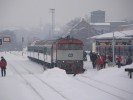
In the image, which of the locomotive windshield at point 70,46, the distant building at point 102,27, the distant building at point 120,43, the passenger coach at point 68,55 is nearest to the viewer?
the passenger coach at point 68,55

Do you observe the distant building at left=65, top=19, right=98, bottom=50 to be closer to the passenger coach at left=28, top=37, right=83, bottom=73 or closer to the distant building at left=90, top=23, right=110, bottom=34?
the distant building at left=90, top=23, right=110, bottom=34

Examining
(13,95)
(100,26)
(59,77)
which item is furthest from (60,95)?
(100,26)

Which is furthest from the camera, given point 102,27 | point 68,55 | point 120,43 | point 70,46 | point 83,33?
point 102,27

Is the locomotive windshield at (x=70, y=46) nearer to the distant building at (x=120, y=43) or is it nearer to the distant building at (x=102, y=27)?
the distant building at (x=120, y=43)

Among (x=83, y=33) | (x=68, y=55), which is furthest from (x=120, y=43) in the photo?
(x=83, y=33)

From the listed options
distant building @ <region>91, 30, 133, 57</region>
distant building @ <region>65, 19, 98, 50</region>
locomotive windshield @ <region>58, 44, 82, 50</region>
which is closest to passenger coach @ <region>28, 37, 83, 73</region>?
locomotive windshield @ <region>58, 44, 82, 50</region>

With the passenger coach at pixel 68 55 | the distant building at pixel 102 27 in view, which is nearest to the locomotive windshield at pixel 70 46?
the passenger coach at pixel 68 55

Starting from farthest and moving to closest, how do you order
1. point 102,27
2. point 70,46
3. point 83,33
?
point 102,27 → point 83,33 → point 70,46

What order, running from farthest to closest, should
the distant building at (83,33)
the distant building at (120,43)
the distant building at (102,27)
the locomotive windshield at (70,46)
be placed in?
the distant building at (102,27), the distant building at (83,33), the distant building at (120,43), the locomotive windshield at (70,46)

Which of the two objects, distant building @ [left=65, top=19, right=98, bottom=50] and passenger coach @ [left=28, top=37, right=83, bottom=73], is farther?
distant building @ [left=65, top=19, right=98, bottom=50]

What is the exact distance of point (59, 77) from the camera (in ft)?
94.5

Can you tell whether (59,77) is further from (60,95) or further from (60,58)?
(60,95)

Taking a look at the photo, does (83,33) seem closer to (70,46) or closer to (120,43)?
(120,43)

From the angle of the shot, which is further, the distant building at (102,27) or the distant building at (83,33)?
the distant building at (102,27)
